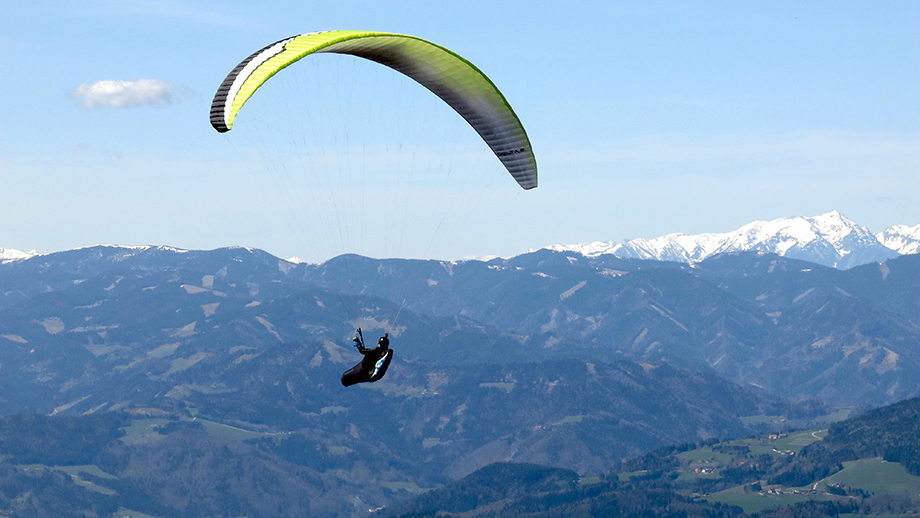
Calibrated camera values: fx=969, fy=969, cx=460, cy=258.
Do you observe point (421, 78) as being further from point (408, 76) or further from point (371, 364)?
point (371, 364)

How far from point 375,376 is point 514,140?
618 inches

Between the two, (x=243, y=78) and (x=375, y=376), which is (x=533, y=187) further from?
(x=243, y=78)

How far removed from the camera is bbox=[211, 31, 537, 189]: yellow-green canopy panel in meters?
38.0

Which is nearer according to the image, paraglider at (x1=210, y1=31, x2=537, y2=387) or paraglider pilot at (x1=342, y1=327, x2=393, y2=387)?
paraglider at (x1=210, y1=31, x2=537, y2=387)

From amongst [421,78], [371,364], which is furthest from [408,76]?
[371,364]

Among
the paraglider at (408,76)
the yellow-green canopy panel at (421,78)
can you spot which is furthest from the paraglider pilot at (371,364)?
the yellow-green canopy panel at (421,78)

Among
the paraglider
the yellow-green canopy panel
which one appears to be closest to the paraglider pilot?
the paraglider

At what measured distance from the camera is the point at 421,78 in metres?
51.2

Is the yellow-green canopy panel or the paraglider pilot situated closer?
the yellow-green canopy panel

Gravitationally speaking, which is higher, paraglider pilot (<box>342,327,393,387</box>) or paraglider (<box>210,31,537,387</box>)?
paraglider (<box>210,31,537,387</box>)

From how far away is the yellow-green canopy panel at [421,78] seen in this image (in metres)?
38.0

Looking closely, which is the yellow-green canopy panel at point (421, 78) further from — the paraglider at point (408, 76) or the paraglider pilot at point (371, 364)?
the paraglider pilot at point (371, 364)

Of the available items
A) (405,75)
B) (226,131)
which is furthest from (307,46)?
(405,75)

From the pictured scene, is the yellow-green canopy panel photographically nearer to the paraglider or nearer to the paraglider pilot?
the paraglider
